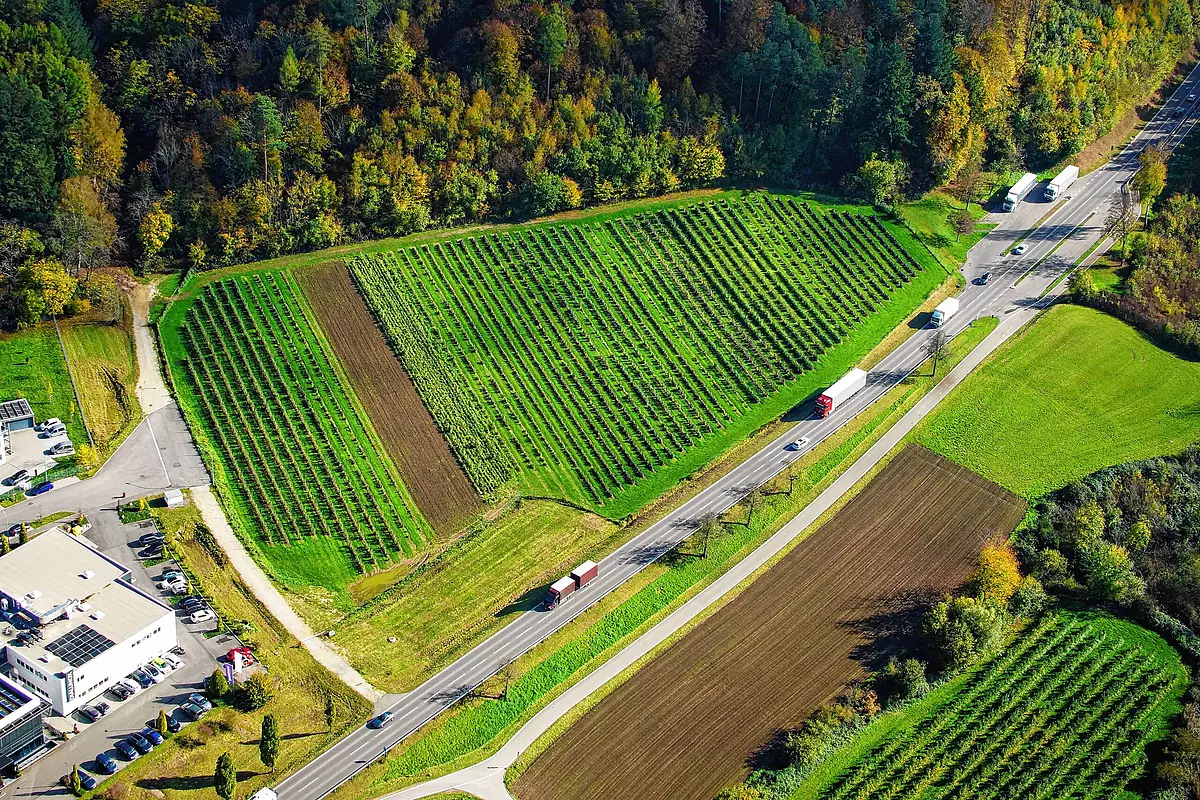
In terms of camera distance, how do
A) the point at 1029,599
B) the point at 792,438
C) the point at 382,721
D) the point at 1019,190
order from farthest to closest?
the point at 1019,190
the point at 792,438
the point at 1029,599
the point at 382,721

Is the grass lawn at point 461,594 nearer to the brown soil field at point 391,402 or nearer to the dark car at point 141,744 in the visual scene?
the brown soil field at point 391,402

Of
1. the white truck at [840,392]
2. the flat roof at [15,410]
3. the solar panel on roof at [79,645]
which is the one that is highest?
the flat roof at [15,410]

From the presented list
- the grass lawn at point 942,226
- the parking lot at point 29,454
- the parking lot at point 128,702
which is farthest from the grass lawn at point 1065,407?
the parking lot at point 29,454

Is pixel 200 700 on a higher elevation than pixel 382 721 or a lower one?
higher

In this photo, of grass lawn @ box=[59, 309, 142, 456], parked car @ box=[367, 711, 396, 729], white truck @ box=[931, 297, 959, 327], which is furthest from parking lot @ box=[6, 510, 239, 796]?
white truck @ box=[931, 297, 959, 327]

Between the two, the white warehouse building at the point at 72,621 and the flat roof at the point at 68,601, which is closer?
the white warehouse building at the point at 72,621

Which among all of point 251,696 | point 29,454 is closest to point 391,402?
point 29,454

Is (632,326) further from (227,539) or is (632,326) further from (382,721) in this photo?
(382,721)

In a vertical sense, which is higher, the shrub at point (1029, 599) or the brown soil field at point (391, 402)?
the brown soil field at point (391, 402)
